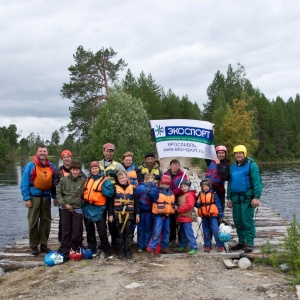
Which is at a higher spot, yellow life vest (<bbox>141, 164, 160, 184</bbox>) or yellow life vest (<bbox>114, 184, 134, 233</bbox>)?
yellow life vest (<bbox>141, 164, 160, 184</bbox>)

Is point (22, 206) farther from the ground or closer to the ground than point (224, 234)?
closer to the ground

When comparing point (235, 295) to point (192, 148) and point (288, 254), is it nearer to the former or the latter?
point (288, 254)

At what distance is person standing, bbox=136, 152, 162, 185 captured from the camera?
316 inches

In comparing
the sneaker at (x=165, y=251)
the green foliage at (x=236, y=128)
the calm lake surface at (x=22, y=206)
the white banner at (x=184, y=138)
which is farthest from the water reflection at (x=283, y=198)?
the green foliage at (x=236, y=128)

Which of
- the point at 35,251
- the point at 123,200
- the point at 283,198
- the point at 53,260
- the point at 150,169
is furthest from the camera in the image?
the point at 283,198

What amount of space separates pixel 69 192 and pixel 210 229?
283 cm

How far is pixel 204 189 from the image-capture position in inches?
306

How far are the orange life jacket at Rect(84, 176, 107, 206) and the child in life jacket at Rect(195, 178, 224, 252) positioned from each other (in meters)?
1.89

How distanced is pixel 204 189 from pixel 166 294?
2846 millimetres

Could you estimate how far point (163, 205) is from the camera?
751cm

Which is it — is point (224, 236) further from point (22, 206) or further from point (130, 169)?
point (22, 206)

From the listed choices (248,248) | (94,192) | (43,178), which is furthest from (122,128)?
(248,248)

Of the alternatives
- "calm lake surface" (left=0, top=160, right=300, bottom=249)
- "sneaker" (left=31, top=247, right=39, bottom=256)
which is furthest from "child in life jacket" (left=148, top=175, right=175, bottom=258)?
"calm lake surface" (left=0, top=160, right=300, bottom=249)

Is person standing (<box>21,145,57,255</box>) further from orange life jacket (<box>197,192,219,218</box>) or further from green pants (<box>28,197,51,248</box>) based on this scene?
orange life jacket (<box>197,192,219,218</box>)
